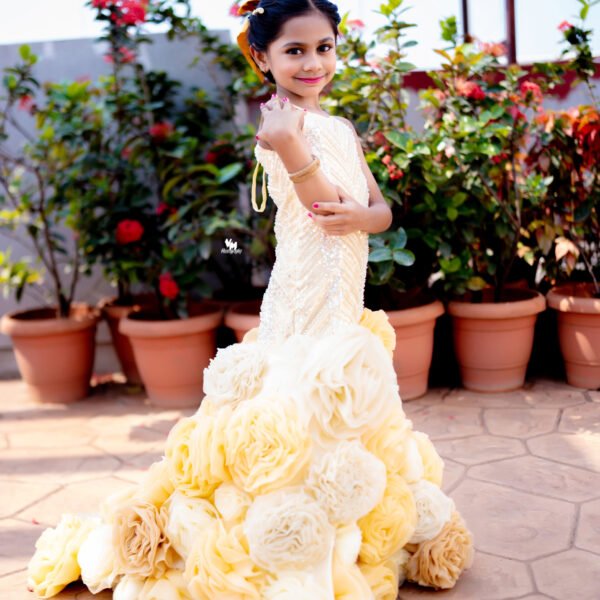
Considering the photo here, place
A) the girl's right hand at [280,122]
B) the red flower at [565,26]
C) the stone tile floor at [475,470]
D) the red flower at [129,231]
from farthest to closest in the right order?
the red flower at [129,231]
the red flower at [565,26]
the stone tile floor at [475,470]
the girl's right hand at [280,122]

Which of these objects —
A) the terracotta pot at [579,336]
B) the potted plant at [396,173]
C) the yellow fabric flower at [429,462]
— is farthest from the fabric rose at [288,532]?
the terracotta pot at [579,336]

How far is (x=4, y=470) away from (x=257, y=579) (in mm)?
1685

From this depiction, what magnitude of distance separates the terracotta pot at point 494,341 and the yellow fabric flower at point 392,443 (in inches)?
69.3

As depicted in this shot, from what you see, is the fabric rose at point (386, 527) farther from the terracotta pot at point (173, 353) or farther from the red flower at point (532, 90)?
the red flower at point (532, 90)

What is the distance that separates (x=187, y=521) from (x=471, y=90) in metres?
2.48

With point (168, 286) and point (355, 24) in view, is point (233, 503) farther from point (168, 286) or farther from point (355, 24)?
point (355, 24)

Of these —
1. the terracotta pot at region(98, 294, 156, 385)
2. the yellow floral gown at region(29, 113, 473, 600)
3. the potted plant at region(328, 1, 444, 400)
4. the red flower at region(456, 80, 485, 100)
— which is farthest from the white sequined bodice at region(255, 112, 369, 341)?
the terracotta pot at region(98, 294, 156, 385)

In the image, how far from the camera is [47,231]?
4.03m

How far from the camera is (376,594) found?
1.87 metres

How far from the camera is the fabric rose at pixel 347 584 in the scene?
177 cm

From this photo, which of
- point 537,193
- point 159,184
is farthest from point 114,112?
point 537,193

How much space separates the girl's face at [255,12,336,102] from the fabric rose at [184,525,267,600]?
1035mm

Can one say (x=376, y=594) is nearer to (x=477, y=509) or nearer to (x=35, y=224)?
(x=477, y=509)

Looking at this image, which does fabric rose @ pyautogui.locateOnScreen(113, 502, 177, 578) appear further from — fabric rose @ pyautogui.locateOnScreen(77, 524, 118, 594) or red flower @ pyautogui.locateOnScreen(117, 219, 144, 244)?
red flower @ pyautogui.locateOnScreen(117, 219, 144, 244)
